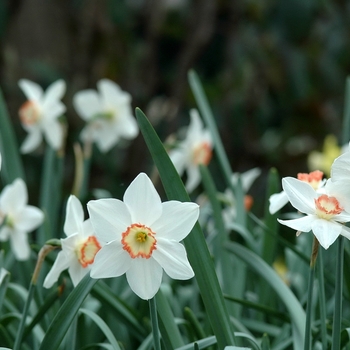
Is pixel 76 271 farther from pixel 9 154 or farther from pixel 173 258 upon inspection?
pixel 9 154

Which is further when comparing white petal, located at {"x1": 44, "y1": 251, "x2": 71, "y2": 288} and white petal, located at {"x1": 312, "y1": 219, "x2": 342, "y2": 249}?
white petal, located at {"x1": 44, "y1": 251, "x2": 71, "y2": 288}

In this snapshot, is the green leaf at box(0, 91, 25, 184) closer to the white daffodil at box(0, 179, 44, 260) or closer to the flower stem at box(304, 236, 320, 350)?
the white daffodil at box(0, 179, 44, 260)

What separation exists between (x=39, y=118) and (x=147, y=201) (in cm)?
96

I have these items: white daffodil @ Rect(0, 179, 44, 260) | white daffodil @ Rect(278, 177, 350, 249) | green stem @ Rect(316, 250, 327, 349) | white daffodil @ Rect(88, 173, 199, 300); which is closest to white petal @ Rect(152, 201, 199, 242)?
white daffodil @ Rect(88, 173, 199, 300)

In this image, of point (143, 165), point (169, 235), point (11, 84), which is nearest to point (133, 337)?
point (169, 235)

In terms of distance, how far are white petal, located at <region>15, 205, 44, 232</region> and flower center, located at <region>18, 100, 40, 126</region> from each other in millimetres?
439

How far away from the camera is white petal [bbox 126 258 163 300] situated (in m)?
0.74

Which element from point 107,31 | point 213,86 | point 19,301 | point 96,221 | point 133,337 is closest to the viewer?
→ point 96,221

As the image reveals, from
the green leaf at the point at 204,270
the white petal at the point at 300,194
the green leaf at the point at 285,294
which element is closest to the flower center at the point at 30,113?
the green leaf at the point at 285,294

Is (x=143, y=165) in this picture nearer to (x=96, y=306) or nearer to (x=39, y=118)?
(x=39, y=118)

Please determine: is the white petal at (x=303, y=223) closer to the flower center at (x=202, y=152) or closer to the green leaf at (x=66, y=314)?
the green leaf at (x=66, y=314)

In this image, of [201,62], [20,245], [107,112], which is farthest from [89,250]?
[201,62]

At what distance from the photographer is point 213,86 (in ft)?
10.2

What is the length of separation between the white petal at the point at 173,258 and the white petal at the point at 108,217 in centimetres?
5
